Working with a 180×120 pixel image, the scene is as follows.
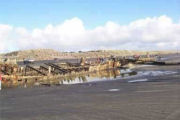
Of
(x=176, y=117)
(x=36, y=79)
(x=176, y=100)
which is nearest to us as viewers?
(x=176, y=117)

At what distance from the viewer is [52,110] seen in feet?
49.7

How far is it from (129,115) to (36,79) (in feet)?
85.2

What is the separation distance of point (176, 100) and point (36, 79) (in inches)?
932

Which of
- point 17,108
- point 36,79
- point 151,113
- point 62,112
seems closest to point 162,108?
point 151,113

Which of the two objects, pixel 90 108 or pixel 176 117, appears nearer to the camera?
pixel 176 117

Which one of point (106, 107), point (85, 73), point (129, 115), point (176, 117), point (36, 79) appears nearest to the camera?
point (176, 117)

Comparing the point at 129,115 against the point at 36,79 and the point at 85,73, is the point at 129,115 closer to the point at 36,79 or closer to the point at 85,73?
the point at 36,79

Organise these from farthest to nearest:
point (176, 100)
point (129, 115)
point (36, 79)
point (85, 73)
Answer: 1. point (85, 73)
2. point (36, 79)
3. point (176, 100)
4. point (129, 115)

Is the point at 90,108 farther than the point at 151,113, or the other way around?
the point at 90,108

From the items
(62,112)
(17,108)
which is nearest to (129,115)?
(62,112)

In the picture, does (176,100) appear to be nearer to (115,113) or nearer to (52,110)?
(115,113)

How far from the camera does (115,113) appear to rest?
43.7 ft

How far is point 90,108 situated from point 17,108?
389cm

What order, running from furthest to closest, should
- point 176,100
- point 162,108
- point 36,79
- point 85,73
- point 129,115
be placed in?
point 85,73 < point 36,79 < point 176,100 < point 162,108 < point 129,115
